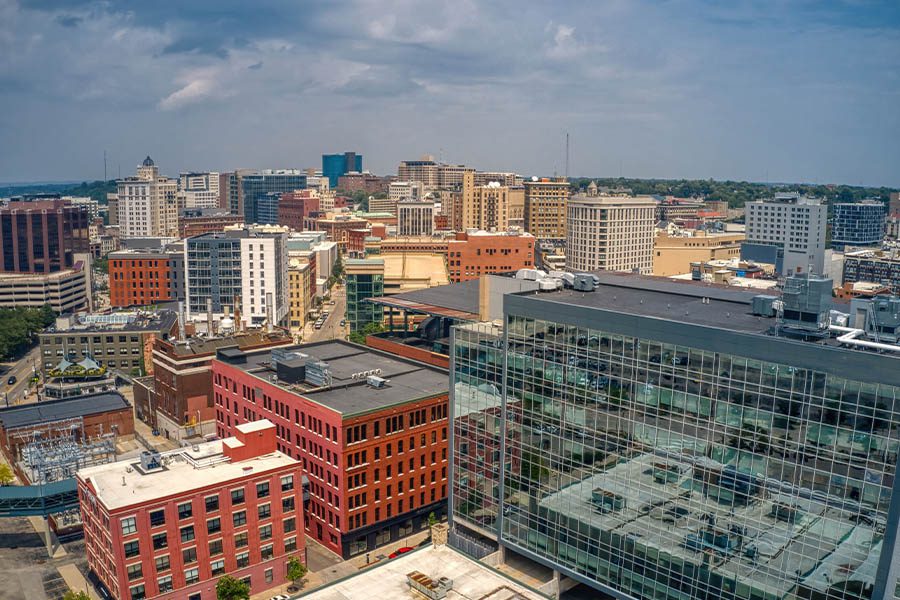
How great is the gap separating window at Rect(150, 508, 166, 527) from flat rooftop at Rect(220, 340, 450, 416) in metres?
22.1

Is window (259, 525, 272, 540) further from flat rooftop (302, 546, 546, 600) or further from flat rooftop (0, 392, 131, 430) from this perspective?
flat rooftop (0, 392, 131, 430)

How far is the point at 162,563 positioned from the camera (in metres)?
79.1

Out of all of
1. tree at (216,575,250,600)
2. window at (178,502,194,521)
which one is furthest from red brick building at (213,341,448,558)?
window at (178,502,194,521)

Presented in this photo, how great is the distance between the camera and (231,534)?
273 feet

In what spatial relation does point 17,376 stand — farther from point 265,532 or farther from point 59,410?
point 265,532

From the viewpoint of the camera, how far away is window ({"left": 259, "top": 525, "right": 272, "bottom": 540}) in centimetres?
8544

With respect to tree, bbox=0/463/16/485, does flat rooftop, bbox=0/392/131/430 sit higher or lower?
higher

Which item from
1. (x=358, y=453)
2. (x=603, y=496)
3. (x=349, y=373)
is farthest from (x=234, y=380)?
(x=603, y=496)

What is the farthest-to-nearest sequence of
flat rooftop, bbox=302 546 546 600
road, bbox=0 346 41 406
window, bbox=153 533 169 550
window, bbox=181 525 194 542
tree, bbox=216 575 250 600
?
road, bbox=0 346 41 406
tree, bbox=216 575 250 600
window, bbox=181 525 194 542
window, bbox=153 533 169 550
flat rooftop, bbox=302 546 546 600

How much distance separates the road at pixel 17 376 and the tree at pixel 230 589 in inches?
4081

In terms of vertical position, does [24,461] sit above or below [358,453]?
below

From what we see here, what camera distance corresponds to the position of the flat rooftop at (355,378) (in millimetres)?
95875

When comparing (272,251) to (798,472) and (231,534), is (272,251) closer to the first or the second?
(231,534)

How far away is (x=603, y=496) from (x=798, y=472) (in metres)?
17.4
